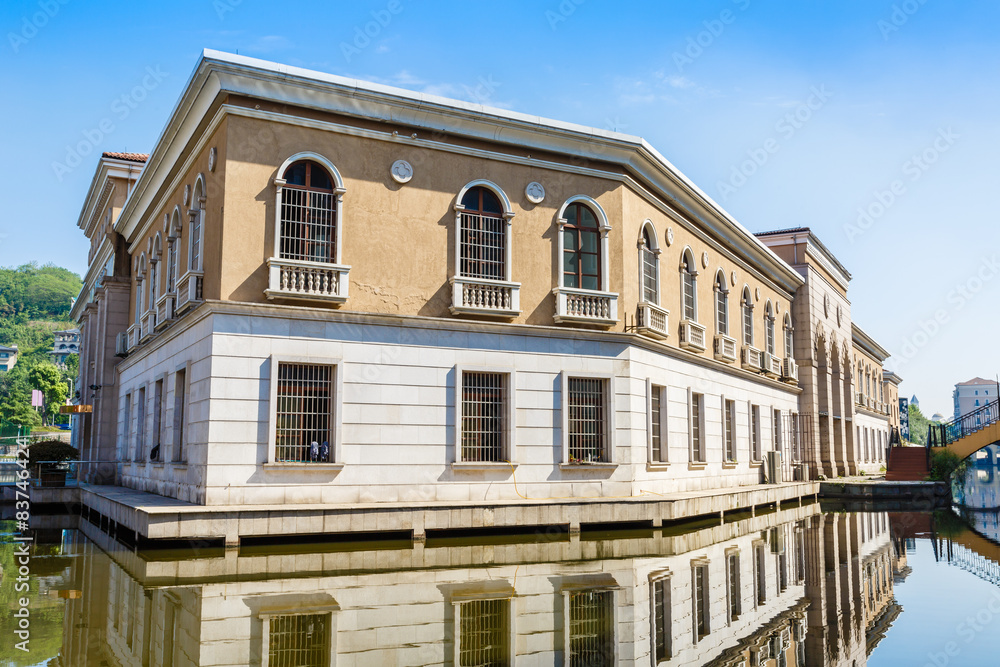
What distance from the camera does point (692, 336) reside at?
25328 millimetres

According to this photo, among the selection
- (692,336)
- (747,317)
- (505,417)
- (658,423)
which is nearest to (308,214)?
(505,417)

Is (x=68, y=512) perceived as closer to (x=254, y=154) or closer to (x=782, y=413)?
(x=254, y=154)

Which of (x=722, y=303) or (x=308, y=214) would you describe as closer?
(x=308, y=214)

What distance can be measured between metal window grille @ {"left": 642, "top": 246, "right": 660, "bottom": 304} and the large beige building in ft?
0.24

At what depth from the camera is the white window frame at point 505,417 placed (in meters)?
18.0

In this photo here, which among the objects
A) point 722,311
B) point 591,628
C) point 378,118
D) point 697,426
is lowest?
point 591,628

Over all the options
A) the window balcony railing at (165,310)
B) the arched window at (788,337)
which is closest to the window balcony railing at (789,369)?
the arched window at (788,337)

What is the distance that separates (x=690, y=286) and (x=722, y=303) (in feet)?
12.1

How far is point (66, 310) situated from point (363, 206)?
445 ft

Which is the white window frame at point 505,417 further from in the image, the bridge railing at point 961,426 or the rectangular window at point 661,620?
the bridge railing at point 961,426

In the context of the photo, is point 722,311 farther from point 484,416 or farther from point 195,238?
point 195,238

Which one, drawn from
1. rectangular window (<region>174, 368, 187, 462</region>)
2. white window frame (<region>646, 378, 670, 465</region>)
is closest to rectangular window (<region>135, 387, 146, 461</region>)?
rectangular window (<region>174, 368, 187, 462</region>)

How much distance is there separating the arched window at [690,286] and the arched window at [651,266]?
251 centimetres

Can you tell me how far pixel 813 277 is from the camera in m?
40.5
